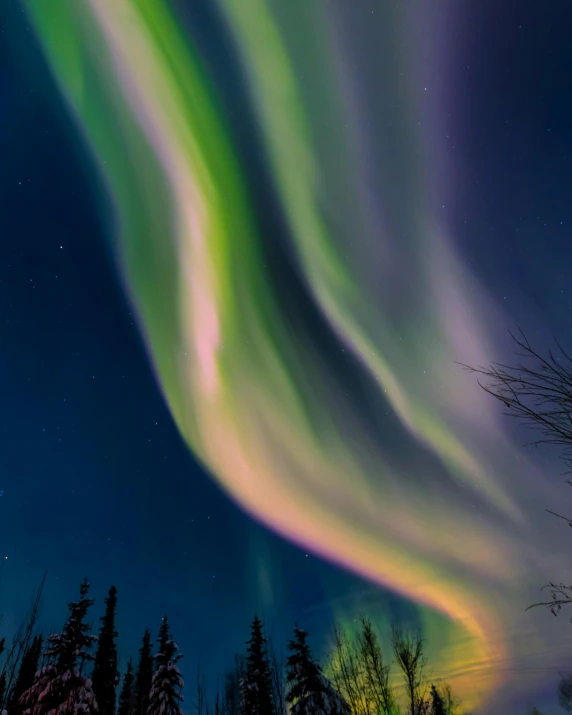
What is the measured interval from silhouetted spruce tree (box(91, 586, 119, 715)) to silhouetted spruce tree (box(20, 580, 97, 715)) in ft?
53.6

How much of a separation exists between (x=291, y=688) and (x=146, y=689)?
36828 millimetres

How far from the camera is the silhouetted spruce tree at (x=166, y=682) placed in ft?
105

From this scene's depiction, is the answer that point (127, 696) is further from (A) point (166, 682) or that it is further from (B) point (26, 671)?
(A) point (166, 682)

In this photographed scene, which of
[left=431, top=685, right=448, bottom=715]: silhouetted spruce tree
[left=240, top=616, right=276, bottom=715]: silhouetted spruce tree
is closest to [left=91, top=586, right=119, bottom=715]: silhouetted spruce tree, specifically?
[left=240, top=616, right=276, bottom=715]: silhouetted spruce tree

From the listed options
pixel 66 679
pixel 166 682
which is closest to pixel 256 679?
pixel 166 682

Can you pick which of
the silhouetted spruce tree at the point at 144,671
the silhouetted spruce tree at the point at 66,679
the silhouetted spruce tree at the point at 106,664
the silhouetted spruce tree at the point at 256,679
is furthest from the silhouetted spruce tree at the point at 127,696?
the silhouetted spruce tree at the point at 66,679

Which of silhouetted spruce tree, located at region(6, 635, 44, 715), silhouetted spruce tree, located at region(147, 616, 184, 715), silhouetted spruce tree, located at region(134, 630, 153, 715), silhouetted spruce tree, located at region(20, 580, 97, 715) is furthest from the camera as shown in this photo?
silhouetted spruce tree, located at region(134, 630, 153, 715)

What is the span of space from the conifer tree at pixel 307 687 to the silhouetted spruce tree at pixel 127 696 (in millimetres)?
40184

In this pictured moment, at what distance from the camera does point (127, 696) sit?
193 feet

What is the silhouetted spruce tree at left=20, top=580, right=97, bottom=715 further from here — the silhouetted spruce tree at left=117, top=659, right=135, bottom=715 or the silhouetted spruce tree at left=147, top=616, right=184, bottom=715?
the silhouetted spruce tree at left=117, top=659, right=135, bottom=715

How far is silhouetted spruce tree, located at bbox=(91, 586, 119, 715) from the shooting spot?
130ft

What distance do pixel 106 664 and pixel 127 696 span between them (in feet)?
75.8

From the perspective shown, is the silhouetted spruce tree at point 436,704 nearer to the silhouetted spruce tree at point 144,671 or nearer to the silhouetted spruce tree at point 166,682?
the silhouetted spruce tree at point 166,682

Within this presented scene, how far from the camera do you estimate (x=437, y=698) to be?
35531 mm
